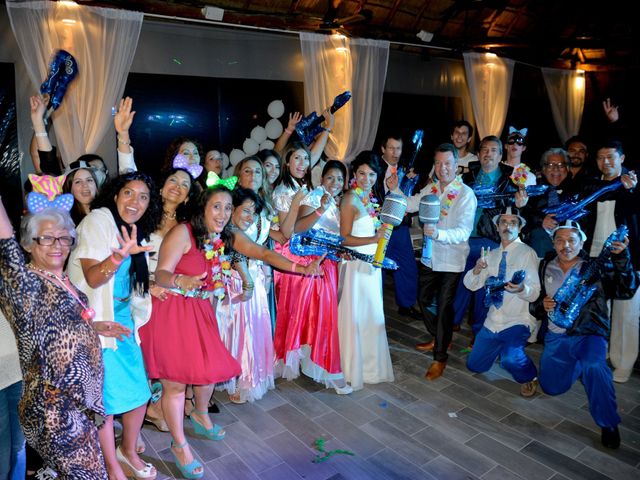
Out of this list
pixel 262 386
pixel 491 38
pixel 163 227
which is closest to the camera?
pixel 163 227

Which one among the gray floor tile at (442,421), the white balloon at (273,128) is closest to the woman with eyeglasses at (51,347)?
the gray floor tile at (442,421)

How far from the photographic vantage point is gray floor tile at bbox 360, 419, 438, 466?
9.59 feet

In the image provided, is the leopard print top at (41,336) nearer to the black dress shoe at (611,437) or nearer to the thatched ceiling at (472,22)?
the black dress shoe at (611,437)

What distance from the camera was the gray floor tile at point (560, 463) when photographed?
9.04 feet

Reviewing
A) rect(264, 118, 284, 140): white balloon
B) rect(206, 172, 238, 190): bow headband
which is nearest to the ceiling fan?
rect(264, 118, 284, 140): white balloon

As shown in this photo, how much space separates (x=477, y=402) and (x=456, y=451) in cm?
69

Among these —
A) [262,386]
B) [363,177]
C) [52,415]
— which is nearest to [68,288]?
[52,415]

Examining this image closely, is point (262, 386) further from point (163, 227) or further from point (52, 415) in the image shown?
point (52, 415)

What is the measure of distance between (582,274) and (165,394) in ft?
8.99

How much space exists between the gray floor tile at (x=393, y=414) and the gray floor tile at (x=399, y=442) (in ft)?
0.19

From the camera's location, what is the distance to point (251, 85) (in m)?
6.86

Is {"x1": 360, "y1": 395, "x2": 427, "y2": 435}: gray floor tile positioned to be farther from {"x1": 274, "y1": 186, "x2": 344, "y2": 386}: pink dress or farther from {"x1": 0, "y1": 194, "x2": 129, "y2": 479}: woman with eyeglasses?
{"x1": 0, "y1": 194, "x2": 129, "y2": 479}: woman with eyeglasses

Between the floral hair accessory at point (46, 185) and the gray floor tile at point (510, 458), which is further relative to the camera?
the gray floor tile at point (510, 458)

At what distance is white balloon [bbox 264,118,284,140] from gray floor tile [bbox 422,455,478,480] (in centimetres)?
508
